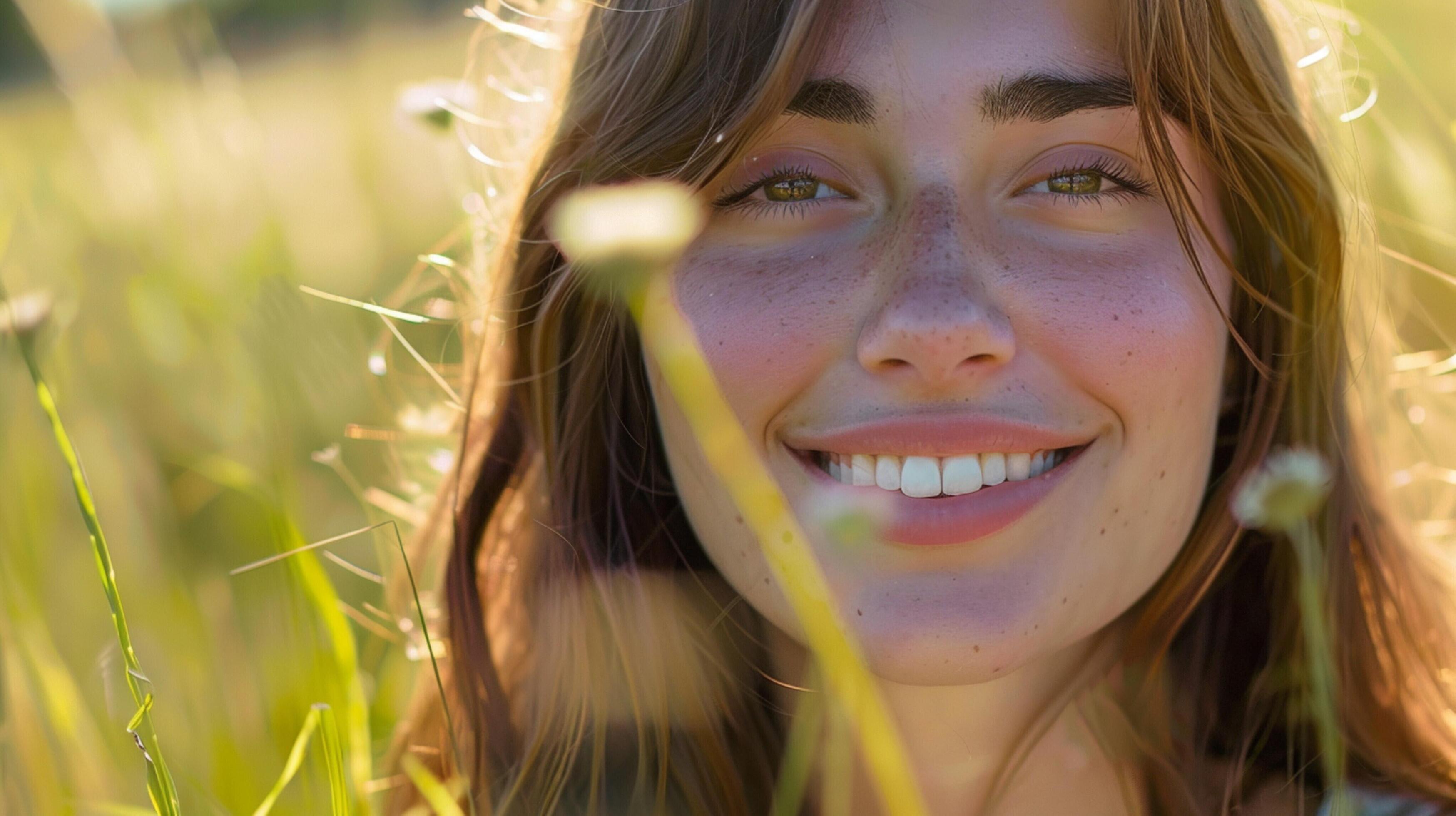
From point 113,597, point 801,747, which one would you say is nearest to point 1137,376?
point 801,747

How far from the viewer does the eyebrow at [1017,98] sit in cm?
143

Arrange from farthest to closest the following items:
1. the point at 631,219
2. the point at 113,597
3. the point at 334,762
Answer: the point at 631,219, the point at 334,762, the point at 113,597

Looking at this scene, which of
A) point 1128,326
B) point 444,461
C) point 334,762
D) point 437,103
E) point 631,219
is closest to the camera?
point 334,762

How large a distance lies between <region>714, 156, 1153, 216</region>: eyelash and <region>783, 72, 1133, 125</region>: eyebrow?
7cm

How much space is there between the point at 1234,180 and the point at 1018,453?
44 centimetres

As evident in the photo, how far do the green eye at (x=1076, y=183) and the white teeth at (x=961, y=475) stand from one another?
13.3 inches

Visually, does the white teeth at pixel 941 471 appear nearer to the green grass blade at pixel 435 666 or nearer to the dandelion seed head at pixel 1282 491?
the dandelion seed head at pixel 1282 491

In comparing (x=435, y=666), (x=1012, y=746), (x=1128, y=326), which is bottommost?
(x=1012, y=746)

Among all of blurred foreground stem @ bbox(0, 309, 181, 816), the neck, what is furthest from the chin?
blurred foreground stem @ bbox(0, 309, 181, 816)

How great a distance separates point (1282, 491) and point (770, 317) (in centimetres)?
59

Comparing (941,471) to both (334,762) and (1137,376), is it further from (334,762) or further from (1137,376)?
(334,762)

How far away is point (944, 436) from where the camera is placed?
149 centimetres

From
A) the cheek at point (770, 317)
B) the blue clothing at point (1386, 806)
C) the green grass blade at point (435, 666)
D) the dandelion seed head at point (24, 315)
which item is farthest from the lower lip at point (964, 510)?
the dandelion seed head at point (24, 315)

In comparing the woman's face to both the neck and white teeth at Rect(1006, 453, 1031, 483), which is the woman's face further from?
the neck
